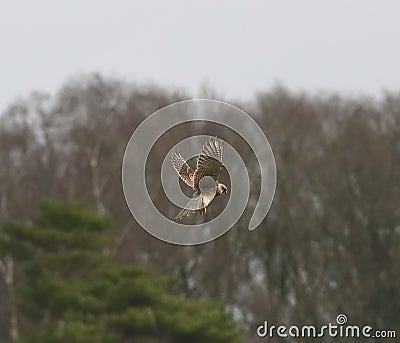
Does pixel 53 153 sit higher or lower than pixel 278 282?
higher

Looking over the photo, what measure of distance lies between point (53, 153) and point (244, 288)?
18.7 ft

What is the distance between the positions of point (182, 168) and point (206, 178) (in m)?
0.34

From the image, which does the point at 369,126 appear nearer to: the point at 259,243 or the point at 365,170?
the point at 365,170

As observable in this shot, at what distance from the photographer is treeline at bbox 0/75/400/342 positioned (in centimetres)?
3134

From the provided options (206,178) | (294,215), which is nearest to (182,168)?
(206,178)

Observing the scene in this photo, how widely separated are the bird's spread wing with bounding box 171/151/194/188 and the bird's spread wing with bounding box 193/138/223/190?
83mm

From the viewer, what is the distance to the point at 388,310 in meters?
31.9

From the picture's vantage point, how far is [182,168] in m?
7.74

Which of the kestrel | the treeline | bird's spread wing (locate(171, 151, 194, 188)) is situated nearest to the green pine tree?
the treeline

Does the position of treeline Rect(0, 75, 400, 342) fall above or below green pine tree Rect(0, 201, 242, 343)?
above

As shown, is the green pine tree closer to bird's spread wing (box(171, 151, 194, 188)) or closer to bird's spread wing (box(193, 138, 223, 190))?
bird's spread wing (box(171, 151, 194, 188))

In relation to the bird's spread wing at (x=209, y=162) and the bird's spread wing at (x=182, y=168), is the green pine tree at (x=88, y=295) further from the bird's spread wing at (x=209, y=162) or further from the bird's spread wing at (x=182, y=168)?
the bird's spread wing at (x=209, y=162)

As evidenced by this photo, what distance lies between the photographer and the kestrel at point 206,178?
7266 mm

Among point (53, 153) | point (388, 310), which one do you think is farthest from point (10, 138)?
point (388, 310)
